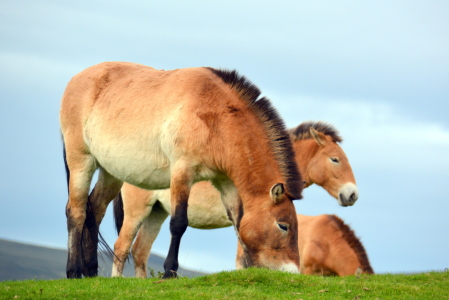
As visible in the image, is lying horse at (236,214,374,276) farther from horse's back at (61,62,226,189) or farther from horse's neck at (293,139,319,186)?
horse's back at (61,62,226,189)

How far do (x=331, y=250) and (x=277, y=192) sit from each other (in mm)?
5320

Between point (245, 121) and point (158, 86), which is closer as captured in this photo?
point (245, 121)

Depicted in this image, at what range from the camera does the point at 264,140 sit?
943 centimetres

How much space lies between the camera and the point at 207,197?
1350cm

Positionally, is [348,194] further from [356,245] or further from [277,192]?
[277,192]

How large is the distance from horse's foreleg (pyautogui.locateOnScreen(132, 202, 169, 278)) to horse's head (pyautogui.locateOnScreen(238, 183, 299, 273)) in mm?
5094

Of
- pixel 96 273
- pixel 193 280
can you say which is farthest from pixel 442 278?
pixel 96 273

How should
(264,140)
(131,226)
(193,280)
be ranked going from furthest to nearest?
(131,226) → (264,140) → (193,280)

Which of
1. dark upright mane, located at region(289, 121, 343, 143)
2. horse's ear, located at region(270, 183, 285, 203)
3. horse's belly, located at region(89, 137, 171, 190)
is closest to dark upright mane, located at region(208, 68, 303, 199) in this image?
horse's ear, located at region(270, 183, 285, 203)

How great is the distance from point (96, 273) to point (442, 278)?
6.28 meters

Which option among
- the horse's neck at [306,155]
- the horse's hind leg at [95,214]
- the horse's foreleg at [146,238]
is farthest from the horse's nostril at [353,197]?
the horse's hind leg at [95,214]

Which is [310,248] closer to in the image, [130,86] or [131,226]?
[131,226]

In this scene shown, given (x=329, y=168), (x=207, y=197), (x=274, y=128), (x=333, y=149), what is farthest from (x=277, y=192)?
(x=333, y=149)

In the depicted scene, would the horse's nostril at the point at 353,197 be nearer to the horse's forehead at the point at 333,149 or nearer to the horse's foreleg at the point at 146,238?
the horse's forehead at the point at 333,149
